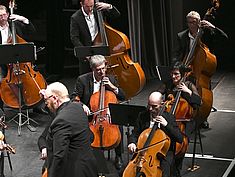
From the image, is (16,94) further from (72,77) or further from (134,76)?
(72,77)

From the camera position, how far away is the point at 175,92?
660cm

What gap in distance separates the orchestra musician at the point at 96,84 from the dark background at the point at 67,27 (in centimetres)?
381

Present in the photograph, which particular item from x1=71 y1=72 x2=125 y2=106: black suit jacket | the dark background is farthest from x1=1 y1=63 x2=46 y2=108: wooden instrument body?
the dark background

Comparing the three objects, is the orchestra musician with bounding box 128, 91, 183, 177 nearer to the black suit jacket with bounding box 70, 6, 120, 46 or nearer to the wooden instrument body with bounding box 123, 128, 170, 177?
the wooden instrument body with bounding box 123, 128, 170, 177

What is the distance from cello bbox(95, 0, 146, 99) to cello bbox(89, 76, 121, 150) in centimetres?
94

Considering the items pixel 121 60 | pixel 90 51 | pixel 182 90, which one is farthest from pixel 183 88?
pixel 90 51

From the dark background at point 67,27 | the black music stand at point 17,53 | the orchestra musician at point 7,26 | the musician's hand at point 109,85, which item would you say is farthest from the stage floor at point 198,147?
the dark background at point 67,27

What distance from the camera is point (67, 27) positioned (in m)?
11.1

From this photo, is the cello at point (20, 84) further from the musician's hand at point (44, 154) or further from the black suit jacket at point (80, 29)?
the musician's hand at point (44, 154)

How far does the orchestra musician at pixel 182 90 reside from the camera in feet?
21.0

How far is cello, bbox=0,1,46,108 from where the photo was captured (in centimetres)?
767

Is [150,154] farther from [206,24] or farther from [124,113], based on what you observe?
[206,24]

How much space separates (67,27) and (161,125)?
5.67 meters

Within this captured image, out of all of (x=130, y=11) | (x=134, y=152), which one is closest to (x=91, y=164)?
(x=134, y=152)
